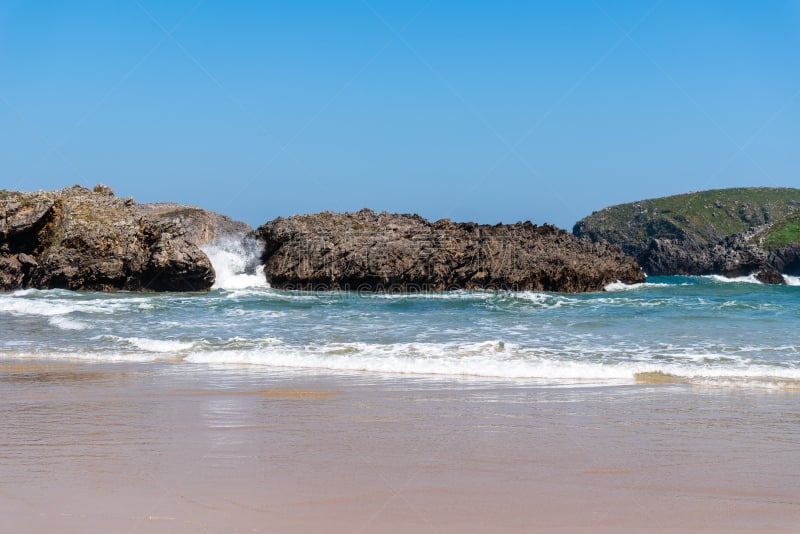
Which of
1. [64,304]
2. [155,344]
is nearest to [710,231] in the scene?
[64,304]

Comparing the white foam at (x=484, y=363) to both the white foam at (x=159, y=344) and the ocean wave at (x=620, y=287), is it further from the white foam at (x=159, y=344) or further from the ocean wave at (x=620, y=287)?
the ocean wave at (x=620, y=287)

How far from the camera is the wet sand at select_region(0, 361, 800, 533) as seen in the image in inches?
152

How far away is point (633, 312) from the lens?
1862 centimetres

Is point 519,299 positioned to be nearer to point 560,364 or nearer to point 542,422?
point 560,364

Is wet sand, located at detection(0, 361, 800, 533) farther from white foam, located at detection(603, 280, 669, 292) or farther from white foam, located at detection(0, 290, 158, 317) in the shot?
white foam, located at detection(603, 280, 669, 292)

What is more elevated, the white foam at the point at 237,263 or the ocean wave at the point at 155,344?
the white foam at the point at 237,263

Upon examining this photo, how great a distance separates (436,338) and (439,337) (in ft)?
0.55

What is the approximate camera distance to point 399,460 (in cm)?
507

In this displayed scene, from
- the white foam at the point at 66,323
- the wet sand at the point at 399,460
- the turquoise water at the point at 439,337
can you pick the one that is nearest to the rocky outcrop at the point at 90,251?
the turquoise water at the point at 439,337

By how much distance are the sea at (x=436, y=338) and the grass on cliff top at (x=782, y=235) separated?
60400mm

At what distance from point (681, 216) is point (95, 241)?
10921 centimetres

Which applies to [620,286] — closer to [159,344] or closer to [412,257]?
[412,257]

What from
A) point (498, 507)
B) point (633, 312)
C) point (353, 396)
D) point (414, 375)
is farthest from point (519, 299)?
point (498, 507)

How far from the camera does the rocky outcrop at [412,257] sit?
2925 centimetres
